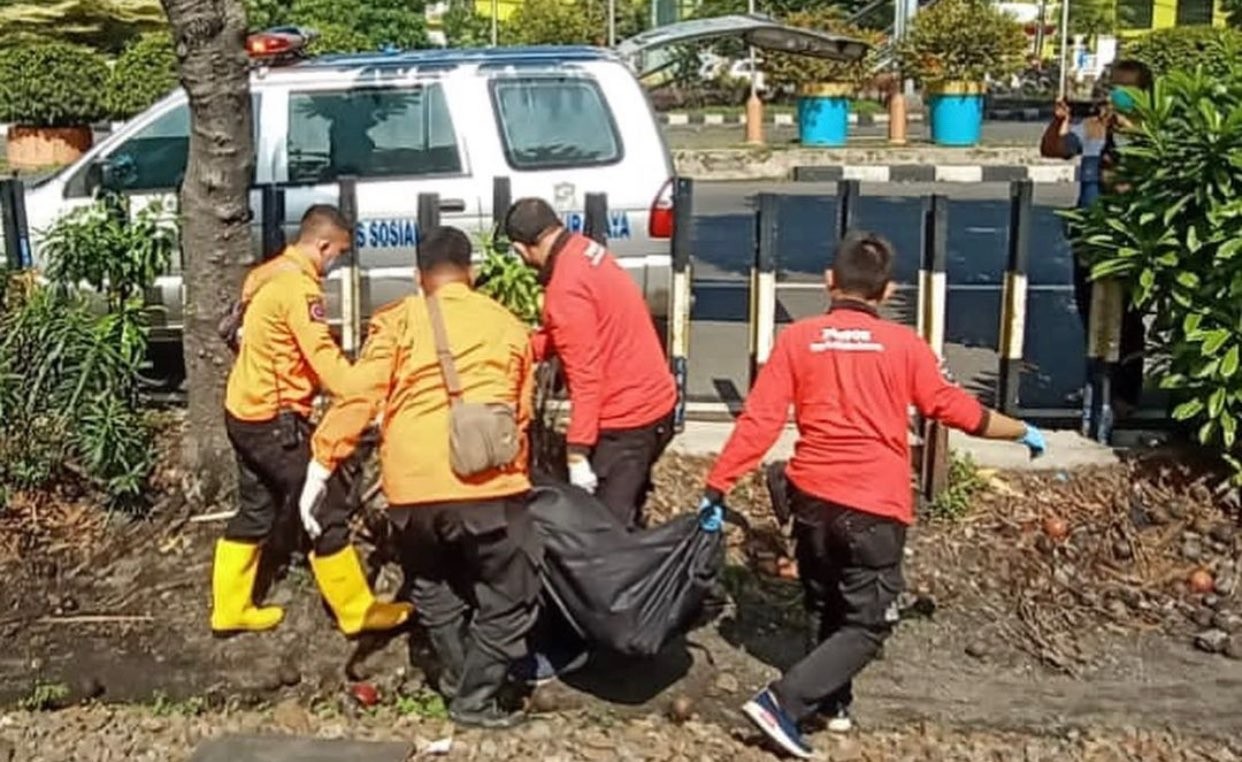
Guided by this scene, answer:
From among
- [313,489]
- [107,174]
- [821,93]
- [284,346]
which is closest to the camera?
[313,489]

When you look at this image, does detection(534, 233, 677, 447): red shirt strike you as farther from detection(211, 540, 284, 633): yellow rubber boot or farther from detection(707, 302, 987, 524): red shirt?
detection(211, 540, 284, 633): yellow rubber boot

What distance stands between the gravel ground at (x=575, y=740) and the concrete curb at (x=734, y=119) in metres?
28.4

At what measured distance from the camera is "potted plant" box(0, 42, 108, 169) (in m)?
23.4

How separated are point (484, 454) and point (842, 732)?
1.47m

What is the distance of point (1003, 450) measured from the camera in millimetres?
7602

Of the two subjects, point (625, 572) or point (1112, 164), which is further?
point (1112, 164)

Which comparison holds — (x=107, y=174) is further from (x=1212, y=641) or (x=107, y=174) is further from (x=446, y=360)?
(x=1212, y=641)

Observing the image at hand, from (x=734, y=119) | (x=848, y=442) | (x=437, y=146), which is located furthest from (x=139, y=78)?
(x=848, y=442)

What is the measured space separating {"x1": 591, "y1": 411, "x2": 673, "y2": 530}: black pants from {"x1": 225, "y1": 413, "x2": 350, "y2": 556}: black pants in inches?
37.6

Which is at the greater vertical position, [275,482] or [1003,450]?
[275,482]

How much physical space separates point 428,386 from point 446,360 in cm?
11

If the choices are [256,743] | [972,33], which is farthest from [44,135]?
[256,743]

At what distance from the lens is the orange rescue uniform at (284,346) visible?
5.67 metres

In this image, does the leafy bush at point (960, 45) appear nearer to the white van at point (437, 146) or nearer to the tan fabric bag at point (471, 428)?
the white van at point (437, 146)
